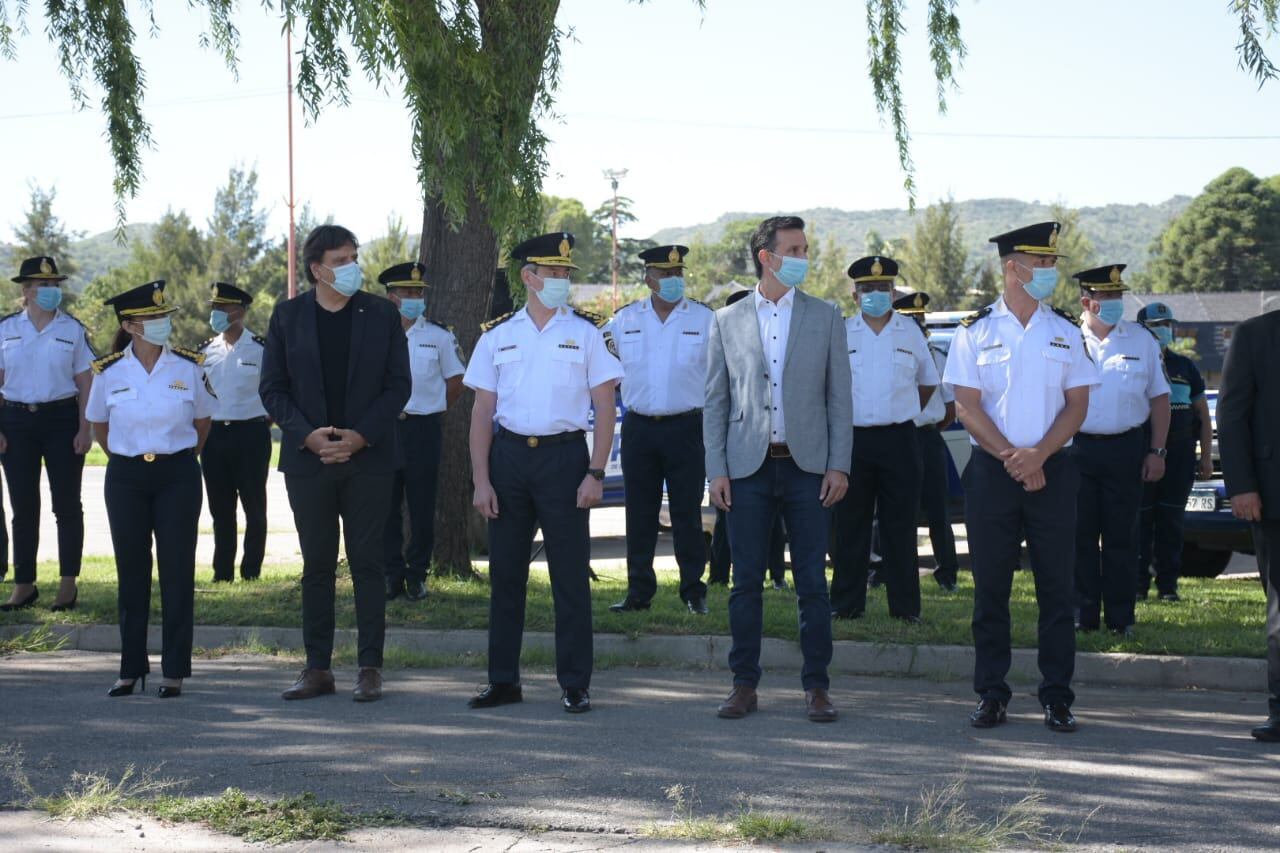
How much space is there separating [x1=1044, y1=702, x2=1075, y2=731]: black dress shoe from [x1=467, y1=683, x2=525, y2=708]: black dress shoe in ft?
8.70

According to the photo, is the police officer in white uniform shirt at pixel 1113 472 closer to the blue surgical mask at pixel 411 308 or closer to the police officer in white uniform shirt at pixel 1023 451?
the police officer in white uniform shirt at pixel 1023 451

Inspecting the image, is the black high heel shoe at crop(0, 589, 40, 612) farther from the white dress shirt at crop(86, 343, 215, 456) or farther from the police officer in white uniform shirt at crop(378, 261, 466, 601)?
the white dress shirt at crop(86, 343, 215, 456)

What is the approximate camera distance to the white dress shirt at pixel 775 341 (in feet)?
23.9

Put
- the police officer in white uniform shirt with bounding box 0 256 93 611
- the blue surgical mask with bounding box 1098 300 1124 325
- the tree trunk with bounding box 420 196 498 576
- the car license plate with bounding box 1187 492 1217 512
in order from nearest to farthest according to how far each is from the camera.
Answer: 1. the blue surgical mask with bounding box 1098 300 1124 325
2. the police officer in white uniform shirt with bounding box 0 256 93 611
3. the tree trunk with bounding box 420 196 498 576
4. the car license plate with bounding box 1187 492 1217 512

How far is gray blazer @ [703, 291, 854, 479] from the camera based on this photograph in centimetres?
727

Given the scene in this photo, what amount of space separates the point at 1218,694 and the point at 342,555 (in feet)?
23.8

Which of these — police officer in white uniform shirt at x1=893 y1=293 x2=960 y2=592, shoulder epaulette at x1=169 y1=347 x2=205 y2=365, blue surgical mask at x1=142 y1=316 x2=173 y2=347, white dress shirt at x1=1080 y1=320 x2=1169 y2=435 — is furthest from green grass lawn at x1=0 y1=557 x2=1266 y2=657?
blue surgical mask at x1=142 y1=316 x2=173 y2=347

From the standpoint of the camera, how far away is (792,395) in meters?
7.27

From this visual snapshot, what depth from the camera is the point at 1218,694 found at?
815 centimetres

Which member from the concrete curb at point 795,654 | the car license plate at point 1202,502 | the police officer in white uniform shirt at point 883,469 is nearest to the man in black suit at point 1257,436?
the concrete curb at point 795,654

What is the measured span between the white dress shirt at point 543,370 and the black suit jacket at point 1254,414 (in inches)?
120

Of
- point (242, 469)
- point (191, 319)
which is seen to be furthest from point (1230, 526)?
point (191, 319)

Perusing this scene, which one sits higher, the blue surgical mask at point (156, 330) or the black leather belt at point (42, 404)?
the blue surgical mask at point (156, 330)

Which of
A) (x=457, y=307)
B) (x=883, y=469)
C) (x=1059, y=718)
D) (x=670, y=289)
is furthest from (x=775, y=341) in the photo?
(x=457, y=307)
